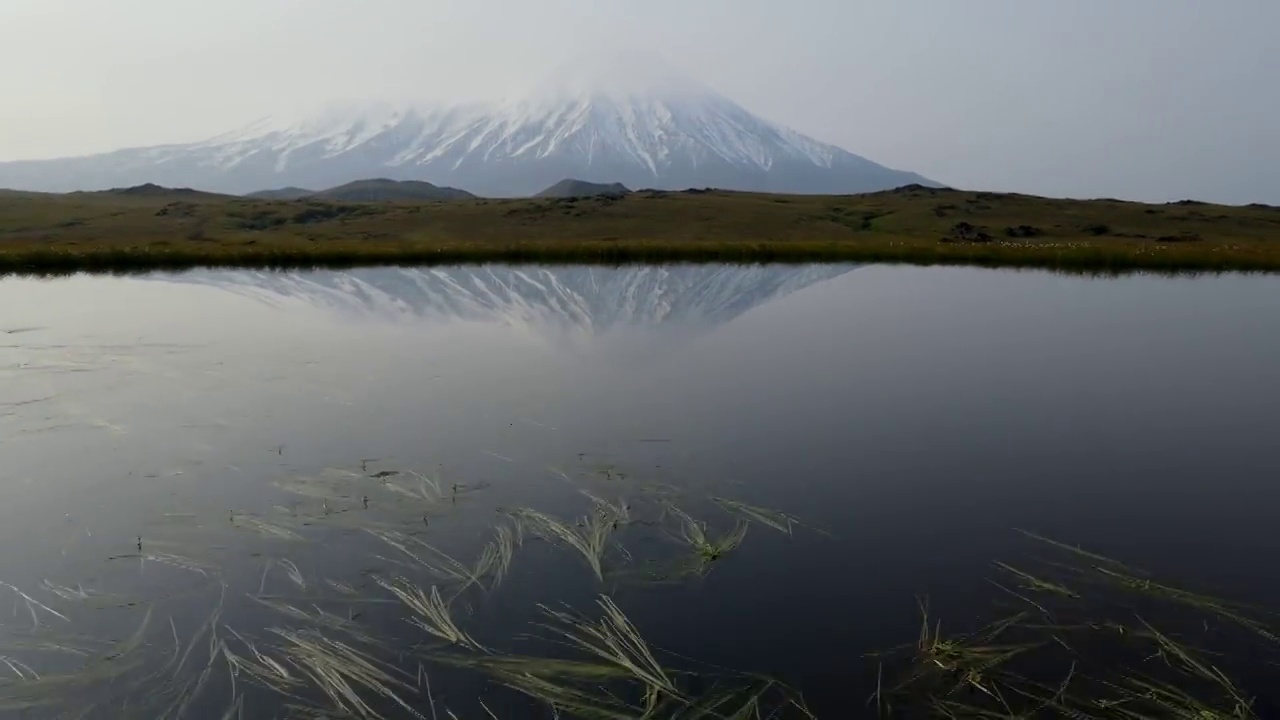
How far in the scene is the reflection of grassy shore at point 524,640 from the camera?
737cm

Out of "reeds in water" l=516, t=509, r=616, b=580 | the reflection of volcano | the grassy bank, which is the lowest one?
"reeds in water" l=516, t=509, r=616, b=580

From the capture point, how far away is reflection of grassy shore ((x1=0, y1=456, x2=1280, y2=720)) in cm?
737

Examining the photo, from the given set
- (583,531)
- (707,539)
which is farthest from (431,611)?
(707,539)

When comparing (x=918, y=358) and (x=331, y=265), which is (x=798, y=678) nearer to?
(x=918, y=358)

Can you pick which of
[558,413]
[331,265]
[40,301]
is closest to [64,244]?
[331,265]

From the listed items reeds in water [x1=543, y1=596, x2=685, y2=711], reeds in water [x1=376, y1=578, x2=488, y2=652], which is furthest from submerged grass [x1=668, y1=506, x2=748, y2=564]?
reeds in water [x1=376, y1=578, x2=488, y2=652]

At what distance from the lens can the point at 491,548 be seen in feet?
34.4

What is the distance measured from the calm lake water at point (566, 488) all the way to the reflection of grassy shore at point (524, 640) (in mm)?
58

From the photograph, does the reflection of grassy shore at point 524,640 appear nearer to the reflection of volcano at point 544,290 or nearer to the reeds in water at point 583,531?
the reeds in water at point 583,531

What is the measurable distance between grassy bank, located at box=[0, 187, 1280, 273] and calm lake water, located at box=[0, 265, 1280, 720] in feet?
83.8

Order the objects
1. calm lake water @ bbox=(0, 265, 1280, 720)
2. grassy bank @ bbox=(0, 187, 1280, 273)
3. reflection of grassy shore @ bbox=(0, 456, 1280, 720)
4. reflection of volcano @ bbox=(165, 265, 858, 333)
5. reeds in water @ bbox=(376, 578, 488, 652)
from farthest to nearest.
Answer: grassy bank @ bbox=(0, 187, 1280, 273), reflection of volcano @ bbox=(165, 265, 858, 333), reeds in water @ bbox=(376, 578, 488, 652), calm lake water @ bbox=(0, 265, 1280, 720), reflection of grassy shore @ bbox=(0, 456, 1280, 720)

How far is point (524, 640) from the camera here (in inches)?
329

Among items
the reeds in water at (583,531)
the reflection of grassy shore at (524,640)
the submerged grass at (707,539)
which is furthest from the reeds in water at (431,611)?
the submerged grass at (707,539)

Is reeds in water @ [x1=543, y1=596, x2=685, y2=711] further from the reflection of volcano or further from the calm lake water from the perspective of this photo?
the reflection of volcano
